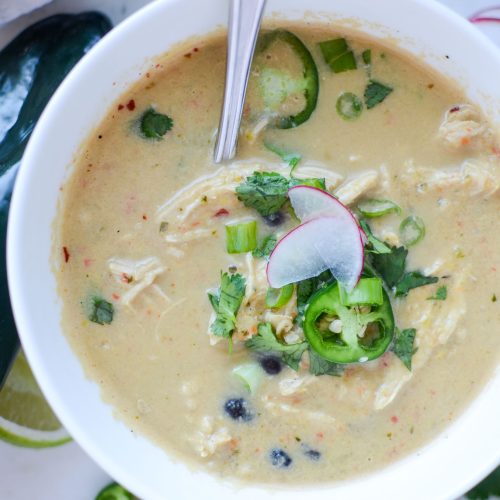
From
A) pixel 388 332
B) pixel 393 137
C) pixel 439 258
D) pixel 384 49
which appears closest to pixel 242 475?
pixel 388 332

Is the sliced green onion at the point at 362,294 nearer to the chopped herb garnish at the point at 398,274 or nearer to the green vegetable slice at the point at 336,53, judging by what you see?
the chopped herb garnish at the point at 398,274

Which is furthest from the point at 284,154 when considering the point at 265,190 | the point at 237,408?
the point at 237,408

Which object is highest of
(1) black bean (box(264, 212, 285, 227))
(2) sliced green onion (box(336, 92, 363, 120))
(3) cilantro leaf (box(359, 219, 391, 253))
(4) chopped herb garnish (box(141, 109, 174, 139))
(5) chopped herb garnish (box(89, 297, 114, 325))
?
(4) chopped herb garnish (box(141, 109, 174, 139))

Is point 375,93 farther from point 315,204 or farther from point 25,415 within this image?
point 25,415

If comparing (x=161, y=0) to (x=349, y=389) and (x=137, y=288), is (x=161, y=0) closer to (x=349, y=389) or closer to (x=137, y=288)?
(x=137, y=288)

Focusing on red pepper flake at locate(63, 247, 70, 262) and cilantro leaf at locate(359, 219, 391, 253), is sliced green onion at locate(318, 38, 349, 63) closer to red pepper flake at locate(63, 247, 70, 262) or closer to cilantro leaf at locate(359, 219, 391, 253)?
cilantro leaf at locate(359, 219, 391, 253)

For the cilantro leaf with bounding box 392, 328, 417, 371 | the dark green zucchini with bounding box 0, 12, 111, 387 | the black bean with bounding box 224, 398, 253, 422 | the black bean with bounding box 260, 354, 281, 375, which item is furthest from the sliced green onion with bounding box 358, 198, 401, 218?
the dark green zucchini with bounding box 0, 12, 111, 387
